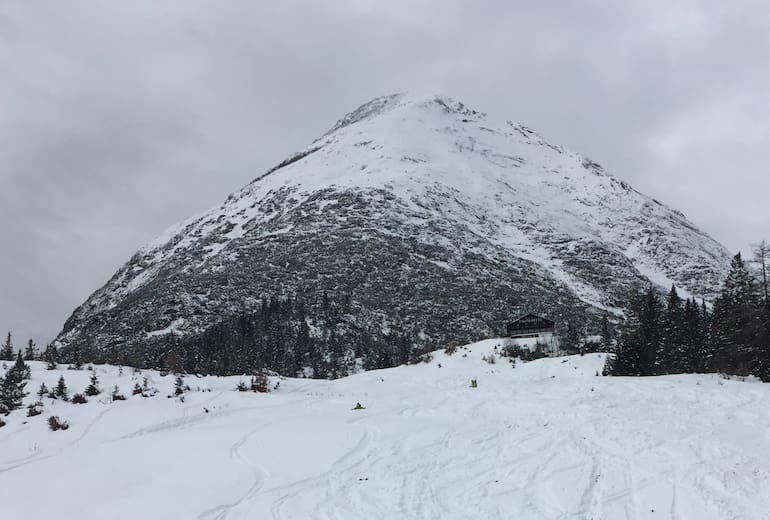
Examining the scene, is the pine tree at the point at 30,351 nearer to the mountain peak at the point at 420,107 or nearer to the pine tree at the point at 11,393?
the pine tree at the point at 11,393

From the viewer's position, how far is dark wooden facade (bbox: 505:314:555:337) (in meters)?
63.0

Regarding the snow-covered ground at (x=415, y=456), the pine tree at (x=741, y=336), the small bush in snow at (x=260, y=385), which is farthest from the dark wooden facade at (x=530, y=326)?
the snow-covered ground at (x=415, y=456)

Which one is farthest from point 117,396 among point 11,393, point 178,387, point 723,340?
point 723,340

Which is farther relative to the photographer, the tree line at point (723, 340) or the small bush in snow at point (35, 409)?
the tree line at point (723, 340)

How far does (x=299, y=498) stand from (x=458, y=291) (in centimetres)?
8004

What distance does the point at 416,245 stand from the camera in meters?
101

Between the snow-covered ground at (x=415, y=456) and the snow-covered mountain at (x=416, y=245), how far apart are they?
60580 mm

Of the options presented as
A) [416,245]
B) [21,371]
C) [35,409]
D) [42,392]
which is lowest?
[35,409]

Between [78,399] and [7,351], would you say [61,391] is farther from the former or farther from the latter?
[7,351]

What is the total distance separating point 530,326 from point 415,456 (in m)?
55.9

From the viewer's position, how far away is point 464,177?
13938 centimetres

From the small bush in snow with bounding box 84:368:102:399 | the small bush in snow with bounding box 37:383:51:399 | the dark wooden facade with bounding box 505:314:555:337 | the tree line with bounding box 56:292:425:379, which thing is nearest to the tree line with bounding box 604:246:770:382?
the small bush in snow with bounding box 84:368:102:399

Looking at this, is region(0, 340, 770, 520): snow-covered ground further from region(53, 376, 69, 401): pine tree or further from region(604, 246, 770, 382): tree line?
region(604, 246, 770, 382): tree line

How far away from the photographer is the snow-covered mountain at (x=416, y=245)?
84.4 meters
